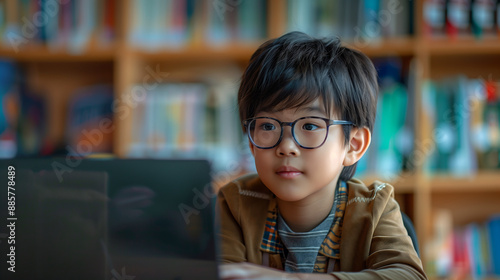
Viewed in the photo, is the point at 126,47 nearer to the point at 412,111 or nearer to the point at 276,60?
the point at 412,111

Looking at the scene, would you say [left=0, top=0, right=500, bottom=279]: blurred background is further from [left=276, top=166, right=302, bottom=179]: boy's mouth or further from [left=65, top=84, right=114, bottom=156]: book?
[left=276, top=166, right=302, bottom=179]: boy's mouth

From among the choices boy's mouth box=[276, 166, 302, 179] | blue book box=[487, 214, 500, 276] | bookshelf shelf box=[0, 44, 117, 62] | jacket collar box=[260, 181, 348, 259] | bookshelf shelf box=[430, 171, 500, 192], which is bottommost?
blue book box=[487, 214, 500, 276]

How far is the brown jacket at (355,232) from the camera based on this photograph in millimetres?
745

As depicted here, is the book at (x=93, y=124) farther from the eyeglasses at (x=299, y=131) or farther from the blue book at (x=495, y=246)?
the blue book at (x=495, y=246)

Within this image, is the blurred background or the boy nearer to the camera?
the boy

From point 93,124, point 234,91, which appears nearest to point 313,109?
point 234,91

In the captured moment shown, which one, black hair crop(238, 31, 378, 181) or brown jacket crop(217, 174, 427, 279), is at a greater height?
black hair crop(238, 31, 378, 181)

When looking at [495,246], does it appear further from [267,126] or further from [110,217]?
[110,217]

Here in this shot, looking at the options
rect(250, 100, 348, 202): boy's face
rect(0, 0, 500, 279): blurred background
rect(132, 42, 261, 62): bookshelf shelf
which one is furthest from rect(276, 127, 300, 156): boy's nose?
rect(132, 42, 261, 62): bookshelf shelf

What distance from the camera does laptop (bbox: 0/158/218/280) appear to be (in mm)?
562

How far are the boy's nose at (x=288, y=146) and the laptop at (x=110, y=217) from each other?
217mm

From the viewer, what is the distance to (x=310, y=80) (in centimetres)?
80

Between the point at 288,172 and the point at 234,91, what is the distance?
1.23 meters

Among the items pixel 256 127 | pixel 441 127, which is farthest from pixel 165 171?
pixel 441 127
